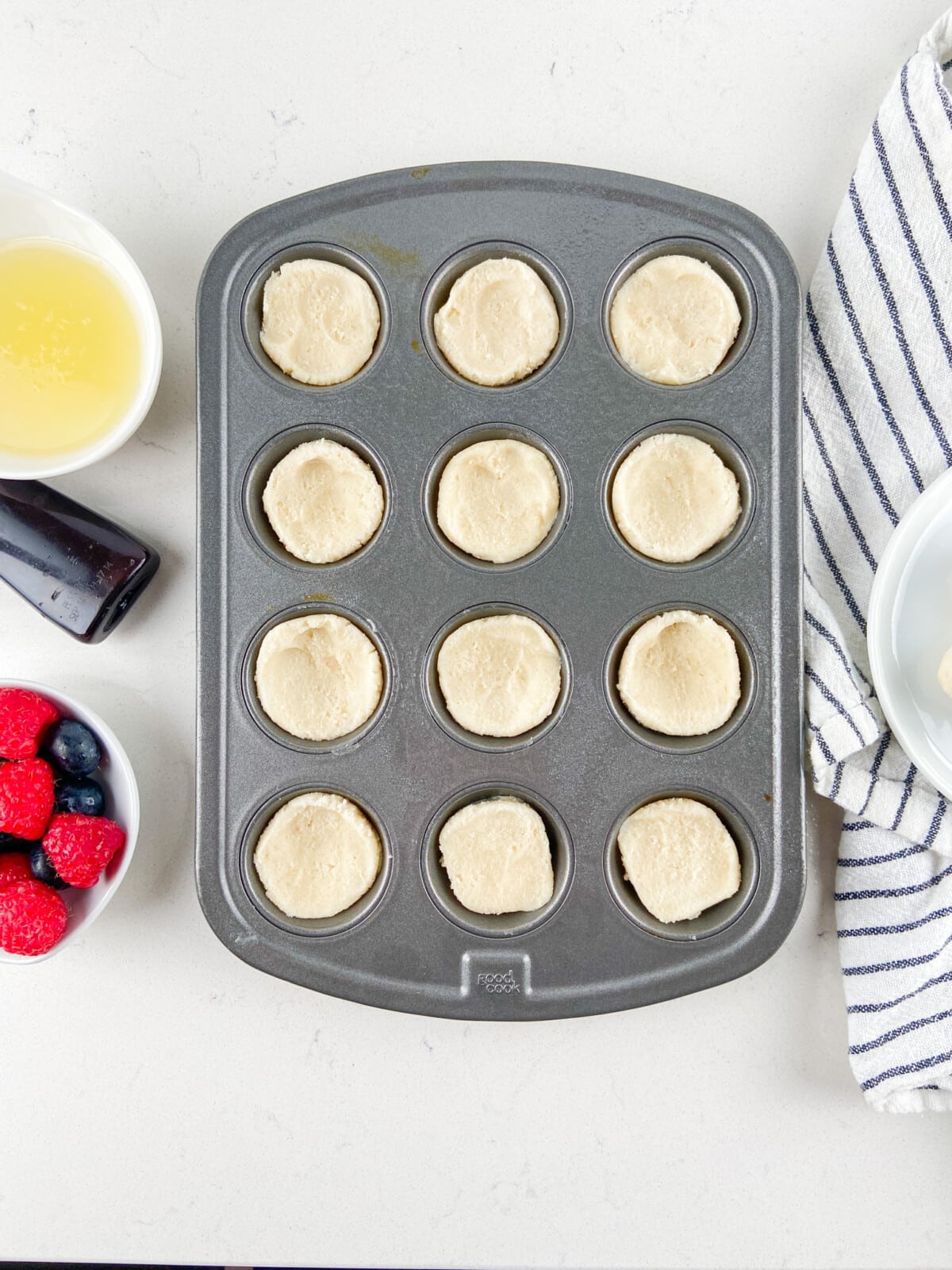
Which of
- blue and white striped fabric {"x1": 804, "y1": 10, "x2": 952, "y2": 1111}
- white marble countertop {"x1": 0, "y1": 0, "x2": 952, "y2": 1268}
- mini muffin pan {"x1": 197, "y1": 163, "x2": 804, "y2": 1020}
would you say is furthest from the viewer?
white marble countertop {"x1": 0, "y1": 0, "x2": 952, "y2": 1268}

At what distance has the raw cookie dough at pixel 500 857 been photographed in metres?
1.43

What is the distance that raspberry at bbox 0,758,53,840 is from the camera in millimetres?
1396

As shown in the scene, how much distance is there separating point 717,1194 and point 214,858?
1.06 meters

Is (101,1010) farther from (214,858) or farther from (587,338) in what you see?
(587,338)

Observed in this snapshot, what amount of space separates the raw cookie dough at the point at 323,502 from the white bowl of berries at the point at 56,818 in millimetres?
440

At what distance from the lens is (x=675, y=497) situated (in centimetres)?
141

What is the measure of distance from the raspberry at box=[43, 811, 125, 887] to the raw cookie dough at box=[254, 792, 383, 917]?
24cm

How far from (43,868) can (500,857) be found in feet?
2.32

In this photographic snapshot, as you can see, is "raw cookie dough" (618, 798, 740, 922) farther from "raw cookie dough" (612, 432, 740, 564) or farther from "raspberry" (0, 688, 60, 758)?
"raspberry" (0, 688, 60, 758)

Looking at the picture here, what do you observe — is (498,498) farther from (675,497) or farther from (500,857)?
(500,857)

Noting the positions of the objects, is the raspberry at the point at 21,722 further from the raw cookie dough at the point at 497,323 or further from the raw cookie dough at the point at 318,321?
the raw cookie dough at the point at 497,323

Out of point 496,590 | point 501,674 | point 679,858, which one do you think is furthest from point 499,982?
Answer: point 496,590

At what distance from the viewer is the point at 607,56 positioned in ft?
5.30

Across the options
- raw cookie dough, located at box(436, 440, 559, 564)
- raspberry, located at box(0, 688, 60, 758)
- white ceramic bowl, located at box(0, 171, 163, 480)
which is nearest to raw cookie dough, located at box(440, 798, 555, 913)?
raw cookie dough, located at box(436, 440, 559, 564)
